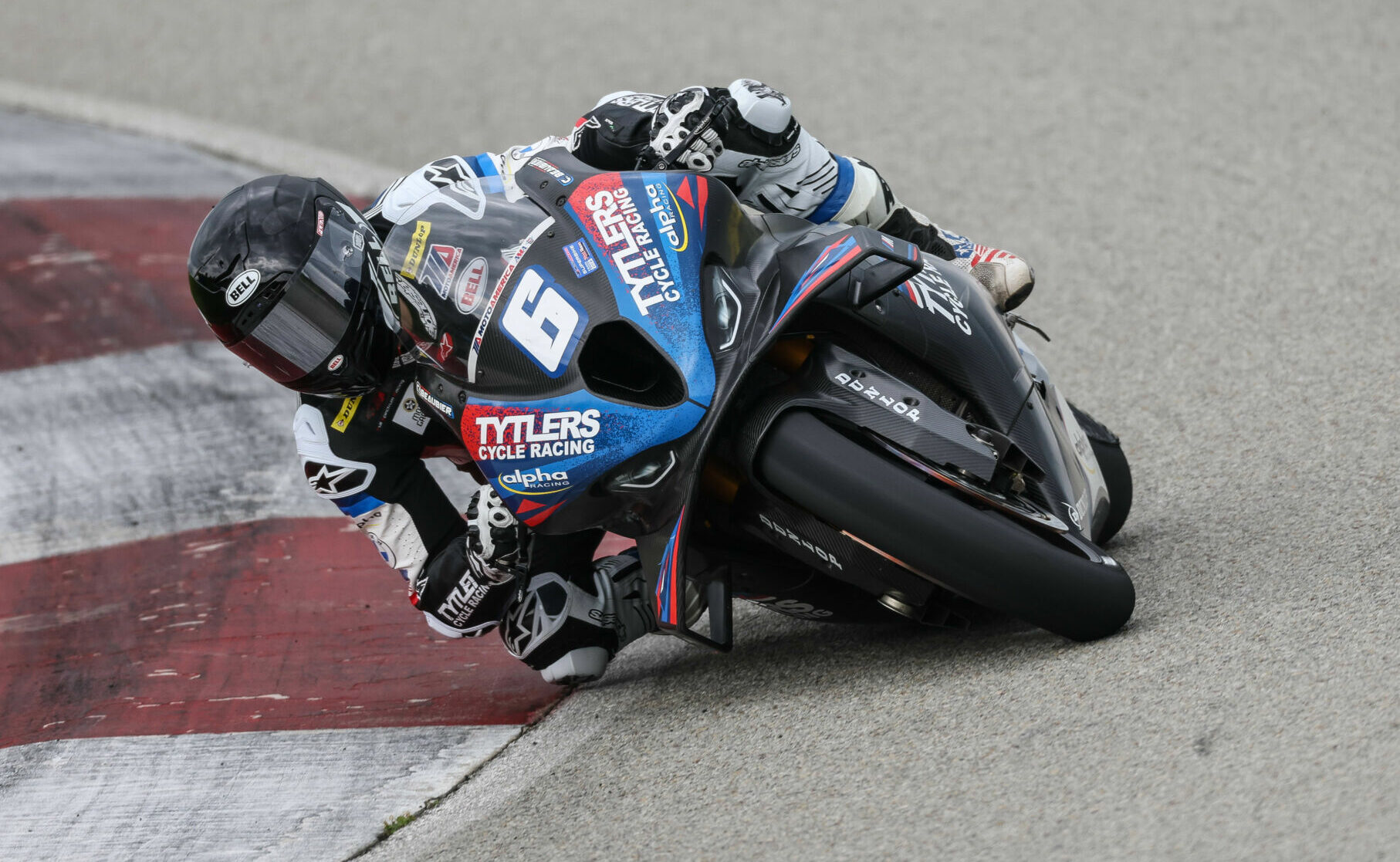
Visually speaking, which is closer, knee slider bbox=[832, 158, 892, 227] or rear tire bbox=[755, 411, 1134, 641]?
rear tire bbox=[755, 411, 1134, 641]

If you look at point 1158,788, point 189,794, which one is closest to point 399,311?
point 189,794

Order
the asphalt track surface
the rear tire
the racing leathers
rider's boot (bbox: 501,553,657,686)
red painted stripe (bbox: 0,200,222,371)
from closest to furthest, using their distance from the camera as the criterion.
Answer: the asphalt track surface → the rear tire → the racing leathers → rider's boot (bbox: 501,553,657,686) → red painted stripe (bbox: 0,200,222,371)

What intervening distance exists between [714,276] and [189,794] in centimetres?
205

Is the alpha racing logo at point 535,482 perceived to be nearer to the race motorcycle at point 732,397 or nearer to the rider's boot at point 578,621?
the race motorcycle at point 732,397

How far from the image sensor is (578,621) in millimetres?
3910

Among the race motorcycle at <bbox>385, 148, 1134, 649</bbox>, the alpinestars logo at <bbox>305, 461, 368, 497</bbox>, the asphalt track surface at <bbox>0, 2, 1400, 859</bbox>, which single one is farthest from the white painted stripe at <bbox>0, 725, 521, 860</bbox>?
the race motorcycle at <bbox>385, 148, 1134, 649</bbox>

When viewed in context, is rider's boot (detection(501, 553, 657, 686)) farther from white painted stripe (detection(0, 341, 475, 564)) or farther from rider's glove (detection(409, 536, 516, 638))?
white painted stripe (detection(0, 341, 475, 564))

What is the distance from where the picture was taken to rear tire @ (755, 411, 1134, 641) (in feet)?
9.21

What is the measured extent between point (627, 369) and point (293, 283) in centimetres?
86

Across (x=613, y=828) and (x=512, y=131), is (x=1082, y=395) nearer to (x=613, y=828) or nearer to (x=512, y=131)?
(x=613, y=828)

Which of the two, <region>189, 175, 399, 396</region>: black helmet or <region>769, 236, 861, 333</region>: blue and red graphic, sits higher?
<region>769, 236, 861, 333</region>: blue and red graphic

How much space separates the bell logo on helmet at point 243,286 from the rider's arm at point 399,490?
1.63 feet

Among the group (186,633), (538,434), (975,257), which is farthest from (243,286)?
(975,257)

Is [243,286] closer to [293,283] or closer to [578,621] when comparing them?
[293,283]
